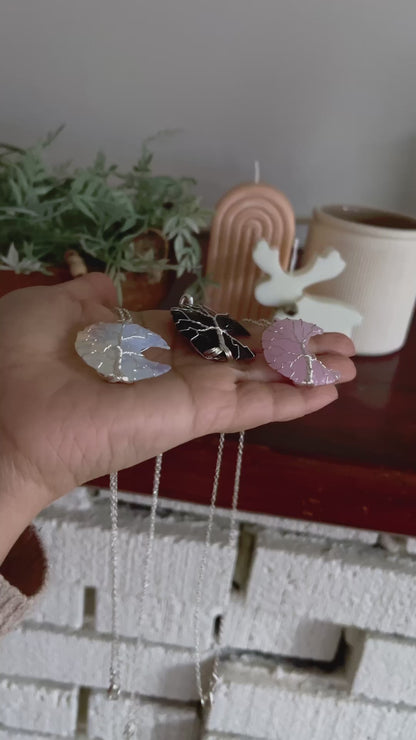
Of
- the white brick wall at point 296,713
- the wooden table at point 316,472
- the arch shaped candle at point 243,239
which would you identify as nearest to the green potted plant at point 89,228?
the arch shaped candle at point 243,239

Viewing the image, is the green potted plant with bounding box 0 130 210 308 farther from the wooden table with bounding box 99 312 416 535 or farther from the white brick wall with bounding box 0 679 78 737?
the white brick wall with bounding box 0 679 78 737

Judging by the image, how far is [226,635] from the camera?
539 millimetres

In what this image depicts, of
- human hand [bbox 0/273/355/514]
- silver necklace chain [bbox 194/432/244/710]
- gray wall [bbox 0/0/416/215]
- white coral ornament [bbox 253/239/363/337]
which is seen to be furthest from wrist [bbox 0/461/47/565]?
gray wall [bbox 0/0/416/215]

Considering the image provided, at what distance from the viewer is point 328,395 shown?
35 centimetres

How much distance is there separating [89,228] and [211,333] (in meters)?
0.18

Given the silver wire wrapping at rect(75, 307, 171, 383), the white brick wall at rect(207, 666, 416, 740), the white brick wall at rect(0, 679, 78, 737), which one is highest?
the silver wire wrapping at rect(75, 307, 171, 383)

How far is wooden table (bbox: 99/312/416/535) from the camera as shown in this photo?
0.41 meters

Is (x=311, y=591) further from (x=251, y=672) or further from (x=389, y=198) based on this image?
(x=389, y=198)

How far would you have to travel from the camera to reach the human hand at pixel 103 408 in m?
0.34

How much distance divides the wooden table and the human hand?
59mm

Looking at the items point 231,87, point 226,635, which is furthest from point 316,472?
point 231,87

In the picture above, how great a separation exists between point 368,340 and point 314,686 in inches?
12.5

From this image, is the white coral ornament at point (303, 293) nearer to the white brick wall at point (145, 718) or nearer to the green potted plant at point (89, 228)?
the green potted plant at point (89, 228)

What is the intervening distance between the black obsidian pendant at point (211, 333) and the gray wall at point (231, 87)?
0.35m
